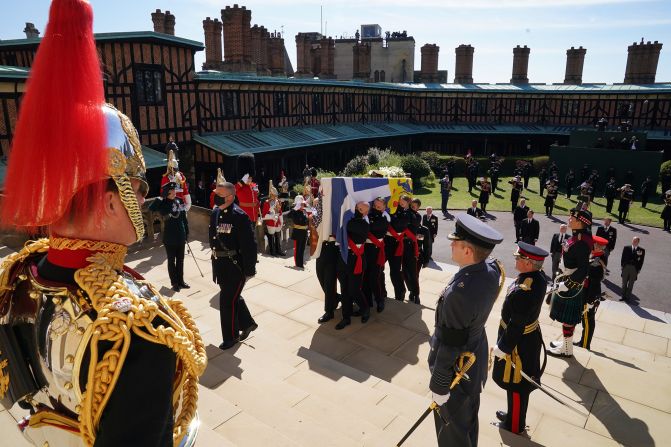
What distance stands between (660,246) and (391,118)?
25.0 meters

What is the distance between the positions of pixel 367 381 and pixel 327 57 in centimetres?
3354

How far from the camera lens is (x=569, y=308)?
6.48 meters

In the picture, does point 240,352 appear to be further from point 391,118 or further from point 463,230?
point 391,118

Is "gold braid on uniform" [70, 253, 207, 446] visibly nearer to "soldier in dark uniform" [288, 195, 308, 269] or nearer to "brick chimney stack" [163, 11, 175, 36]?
"soldier in dark uniform" [288, 195, 308, 269]

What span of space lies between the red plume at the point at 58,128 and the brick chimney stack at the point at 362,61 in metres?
39.0

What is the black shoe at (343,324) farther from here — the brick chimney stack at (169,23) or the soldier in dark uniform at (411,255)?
the brick chimney stack at (169,23)

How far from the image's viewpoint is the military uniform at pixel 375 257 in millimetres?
7629

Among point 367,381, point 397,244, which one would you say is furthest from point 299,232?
point 367,381

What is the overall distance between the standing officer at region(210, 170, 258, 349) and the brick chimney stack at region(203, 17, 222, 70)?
25523mm

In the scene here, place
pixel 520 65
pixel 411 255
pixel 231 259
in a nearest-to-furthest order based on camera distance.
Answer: pixel 231 259 → pixel 411 255 → pixel 520 65

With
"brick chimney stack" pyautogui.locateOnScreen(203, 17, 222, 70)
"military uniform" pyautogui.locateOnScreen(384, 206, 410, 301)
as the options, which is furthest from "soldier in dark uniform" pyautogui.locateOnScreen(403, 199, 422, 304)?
"brick chimney stack" pyautogui.locateOnScreen(203, 17, 222, 70)

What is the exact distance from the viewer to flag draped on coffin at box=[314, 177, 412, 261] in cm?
742

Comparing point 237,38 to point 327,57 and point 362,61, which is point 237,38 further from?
point 362,61

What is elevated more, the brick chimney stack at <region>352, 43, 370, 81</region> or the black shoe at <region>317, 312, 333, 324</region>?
the brick chimney stack at <region>352, 43, 370, 81</region>
